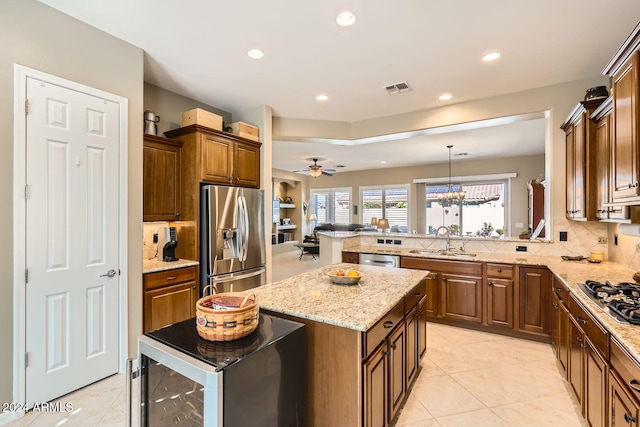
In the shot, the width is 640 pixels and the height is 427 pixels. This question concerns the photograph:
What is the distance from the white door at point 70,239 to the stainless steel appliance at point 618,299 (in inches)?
134

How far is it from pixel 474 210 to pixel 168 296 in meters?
7.98

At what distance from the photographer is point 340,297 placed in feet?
6.20

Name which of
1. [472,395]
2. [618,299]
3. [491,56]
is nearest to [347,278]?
[472,395]

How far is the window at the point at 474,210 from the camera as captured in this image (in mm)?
7887

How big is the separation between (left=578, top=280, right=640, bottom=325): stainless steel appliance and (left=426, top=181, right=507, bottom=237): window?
593cm

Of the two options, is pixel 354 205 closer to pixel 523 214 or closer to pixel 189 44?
pixel 523 214

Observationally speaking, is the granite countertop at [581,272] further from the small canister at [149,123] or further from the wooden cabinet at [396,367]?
the small canister at [149,123]

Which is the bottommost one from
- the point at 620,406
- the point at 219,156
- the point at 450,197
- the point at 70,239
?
the point at 620,406

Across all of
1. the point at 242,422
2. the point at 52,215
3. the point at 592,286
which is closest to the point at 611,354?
the point at 592,286

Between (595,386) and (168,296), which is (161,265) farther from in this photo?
(595,386)

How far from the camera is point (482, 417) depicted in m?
2.05

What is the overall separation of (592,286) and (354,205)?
830 cm

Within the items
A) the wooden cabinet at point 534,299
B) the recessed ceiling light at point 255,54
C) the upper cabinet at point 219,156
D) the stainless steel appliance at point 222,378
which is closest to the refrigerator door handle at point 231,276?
the upper cabinet at point 219,156

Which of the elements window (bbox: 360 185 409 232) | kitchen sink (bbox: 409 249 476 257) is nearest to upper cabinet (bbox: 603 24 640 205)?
kitchen sink (bbox: 409 249 476 257)
